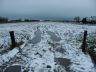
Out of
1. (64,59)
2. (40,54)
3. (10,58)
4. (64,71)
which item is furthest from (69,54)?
(10,58)

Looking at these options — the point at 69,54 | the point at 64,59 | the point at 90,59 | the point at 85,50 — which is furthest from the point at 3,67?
the point at 85,50

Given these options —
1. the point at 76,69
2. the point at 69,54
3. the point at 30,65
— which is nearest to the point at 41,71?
the point at 30,65

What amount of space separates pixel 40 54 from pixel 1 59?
226cm

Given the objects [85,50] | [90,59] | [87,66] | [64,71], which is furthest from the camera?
[85,50]

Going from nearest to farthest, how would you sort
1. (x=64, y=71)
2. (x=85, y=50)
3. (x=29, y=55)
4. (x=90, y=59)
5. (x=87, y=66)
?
(x=64, y=71)
(x=87, y=66)
(x=90, y=59)
(x=29, y=55)
(x=85, y=50)

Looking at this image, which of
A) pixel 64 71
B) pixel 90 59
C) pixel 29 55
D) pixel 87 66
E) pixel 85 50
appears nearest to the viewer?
pixel 64 71

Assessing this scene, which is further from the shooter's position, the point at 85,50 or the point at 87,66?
the point at 85,50

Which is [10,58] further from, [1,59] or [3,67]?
[3,67]

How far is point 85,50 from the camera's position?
342 inches

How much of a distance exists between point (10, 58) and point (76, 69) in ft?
12.3

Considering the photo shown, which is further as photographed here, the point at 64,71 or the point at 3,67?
the point at 3,67

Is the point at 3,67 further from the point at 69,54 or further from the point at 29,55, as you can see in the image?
the point at 69,54

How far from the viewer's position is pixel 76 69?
6.08 m

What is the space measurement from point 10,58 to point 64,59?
119 inches
